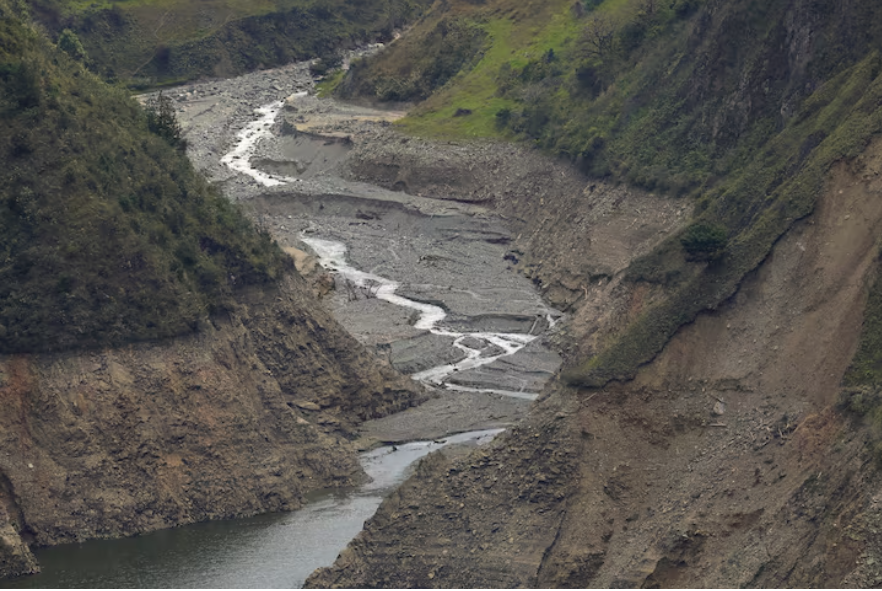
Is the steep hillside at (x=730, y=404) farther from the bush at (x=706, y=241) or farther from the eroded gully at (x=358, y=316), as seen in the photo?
the eroded gully at (x=358, y=316)

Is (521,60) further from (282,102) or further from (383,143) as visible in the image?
(282,102)

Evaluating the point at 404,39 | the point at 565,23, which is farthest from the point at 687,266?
the point at 404,39

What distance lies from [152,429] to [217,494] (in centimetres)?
400

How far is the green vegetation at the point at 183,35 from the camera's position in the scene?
177m

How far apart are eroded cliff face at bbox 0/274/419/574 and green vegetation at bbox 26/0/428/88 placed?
94.8 m

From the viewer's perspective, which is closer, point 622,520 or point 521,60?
point 622,520

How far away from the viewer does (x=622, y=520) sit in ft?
201

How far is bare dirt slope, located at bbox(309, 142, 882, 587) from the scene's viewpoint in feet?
185

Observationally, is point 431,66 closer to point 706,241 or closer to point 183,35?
point 183,35

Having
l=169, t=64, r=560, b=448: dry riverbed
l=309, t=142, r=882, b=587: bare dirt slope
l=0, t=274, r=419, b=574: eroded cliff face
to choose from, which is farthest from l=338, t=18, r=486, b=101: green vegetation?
→ l=309, t=142, r=882, b=587: bare dirt slope

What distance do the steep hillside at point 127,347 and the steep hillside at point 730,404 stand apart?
437 inches

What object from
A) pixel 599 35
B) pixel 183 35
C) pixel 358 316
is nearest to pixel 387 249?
pixel 358 316

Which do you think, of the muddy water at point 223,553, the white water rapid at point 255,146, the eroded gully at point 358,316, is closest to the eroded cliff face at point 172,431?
the muddy water at point 223,553

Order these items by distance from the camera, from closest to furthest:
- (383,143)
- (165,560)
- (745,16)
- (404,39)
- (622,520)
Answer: (622,520)
(165,560)
(745,16)
(383,143)
(404,39)
